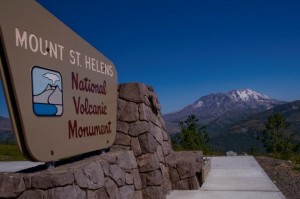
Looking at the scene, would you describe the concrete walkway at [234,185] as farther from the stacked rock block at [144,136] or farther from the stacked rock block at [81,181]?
the stacked rock block at [81,181]

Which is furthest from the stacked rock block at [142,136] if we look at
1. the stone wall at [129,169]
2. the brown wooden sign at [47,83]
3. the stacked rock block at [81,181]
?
the brown wooden sign at [47,83]

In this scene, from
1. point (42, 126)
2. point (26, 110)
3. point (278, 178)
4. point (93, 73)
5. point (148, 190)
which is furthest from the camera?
point (278, 178)

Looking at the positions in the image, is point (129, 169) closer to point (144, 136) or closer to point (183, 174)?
point (144, 136)

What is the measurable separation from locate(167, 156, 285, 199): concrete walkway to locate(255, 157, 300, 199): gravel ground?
283 mm

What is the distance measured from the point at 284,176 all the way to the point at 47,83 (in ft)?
23.3

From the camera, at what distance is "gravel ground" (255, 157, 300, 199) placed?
24.6ft

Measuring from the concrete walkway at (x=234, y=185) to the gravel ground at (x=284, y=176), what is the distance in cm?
28

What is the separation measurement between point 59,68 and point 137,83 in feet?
8.90

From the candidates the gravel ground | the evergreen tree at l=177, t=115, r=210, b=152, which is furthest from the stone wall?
the evergreen tree at l=177, t=115, r=210, b=152

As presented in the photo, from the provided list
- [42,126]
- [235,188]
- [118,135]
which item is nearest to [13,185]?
[42,126]

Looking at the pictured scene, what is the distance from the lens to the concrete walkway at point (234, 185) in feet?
21.7

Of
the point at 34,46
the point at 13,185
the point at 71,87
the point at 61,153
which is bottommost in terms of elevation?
the point at 13,185

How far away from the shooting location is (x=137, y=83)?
6.58 metres

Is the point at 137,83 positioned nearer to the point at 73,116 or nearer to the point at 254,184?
the point at 73,116
